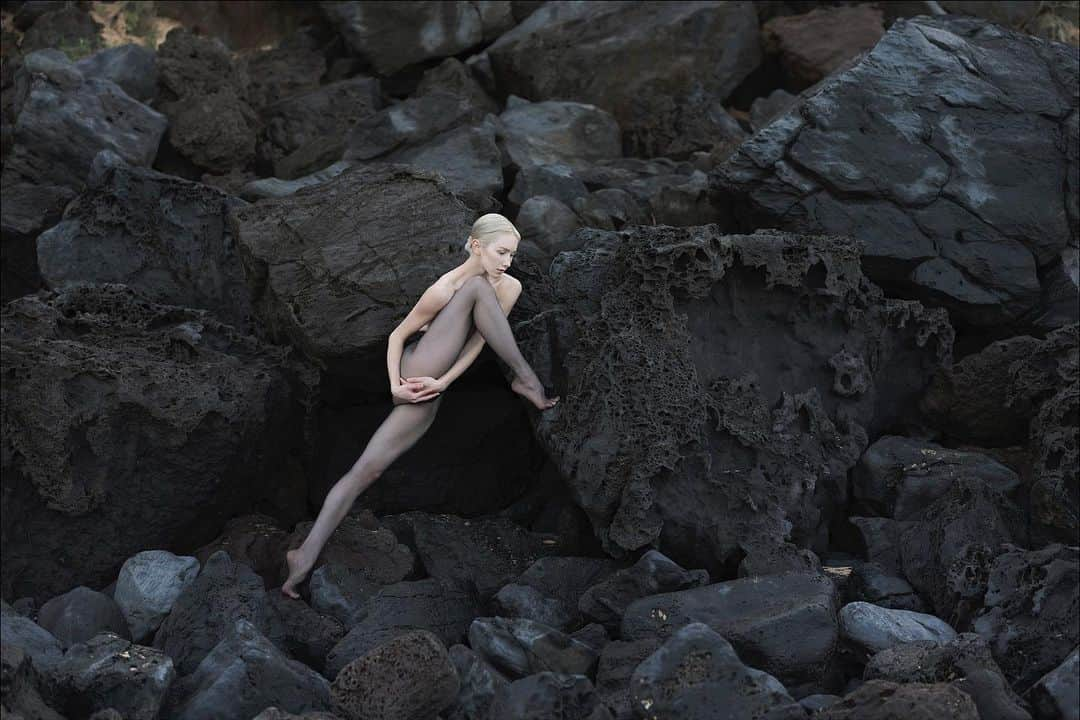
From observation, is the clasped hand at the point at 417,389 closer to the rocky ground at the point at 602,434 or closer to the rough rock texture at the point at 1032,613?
the rocky ground at the point at 602,434

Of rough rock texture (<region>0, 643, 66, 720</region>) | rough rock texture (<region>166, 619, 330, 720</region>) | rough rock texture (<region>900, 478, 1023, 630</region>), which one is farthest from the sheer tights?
rough rock texture (<region>900, 478, 1023, 630</region>)

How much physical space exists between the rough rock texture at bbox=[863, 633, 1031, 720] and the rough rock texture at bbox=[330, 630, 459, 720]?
4.59 feet

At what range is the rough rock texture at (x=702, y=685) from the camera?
4234mm

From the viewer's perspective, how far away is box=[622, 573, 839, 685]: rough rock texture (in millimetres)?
4688

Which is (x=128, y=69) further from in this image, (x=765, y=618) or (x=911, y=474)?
(x=765, y=618)

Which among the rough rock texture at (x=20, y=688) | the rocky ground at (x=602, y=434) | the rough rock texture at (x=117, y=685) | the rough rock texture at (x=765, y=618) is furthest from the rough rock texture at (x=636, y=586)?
the rough rock texture at (x=20, y=688)

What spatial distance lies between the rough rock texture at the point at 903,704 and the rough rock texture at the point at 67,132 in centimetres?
551

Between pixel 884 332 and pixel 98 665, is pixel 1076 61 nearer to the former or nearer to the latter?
pixel 884 332

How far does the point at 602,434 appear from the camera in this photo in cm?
535

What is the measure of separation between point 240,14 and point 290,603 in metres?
6.29

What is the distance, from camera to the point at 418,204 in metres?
6.06

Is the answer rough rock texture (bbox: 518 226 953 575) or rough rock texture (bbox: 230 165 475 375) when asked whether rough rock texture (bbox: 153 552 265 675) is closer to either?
rough rock texture (bbox: 230 165 475 375)

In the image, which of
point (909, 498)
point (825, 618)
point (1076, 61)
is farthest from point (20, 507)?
point (1076, 61)

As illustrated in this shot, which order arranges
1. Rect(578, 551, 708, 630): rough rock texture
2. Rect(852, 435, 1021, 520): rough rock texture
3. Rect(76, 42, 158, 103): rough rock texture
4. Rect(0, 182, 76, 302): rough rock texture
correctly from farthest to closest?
1. Rect(76, 42, 158, 103): rough rock texture
2. Rect(0, 182, 76, 302): rough rock texture
3. Rect(852, 435, 1021, 520): rough rock texture
4. Rect(578, 551, 708, 630): rough rock texture
